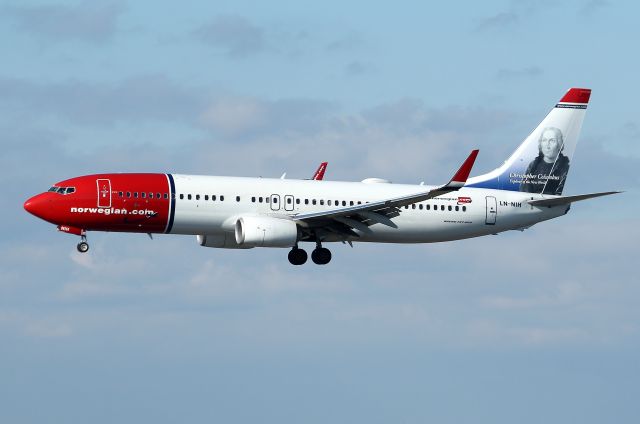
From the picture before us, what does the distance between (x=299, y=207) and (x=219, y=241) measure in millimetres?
5116

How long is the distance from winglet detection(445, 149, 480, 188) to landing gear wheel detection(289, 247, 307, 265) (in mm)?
12011

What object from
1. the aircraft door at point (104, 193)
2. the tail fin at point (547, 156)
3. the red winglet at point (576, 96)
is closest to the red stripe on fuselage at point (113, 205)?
the aircraft door at point (104, 193)

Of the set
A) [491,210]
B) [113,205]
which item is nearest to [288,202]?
Result: [113,205]

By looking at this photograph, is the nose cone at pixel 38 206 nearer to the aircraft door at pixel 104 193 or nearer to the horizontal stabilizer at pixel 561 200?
the aircraft door at pixel 104 193

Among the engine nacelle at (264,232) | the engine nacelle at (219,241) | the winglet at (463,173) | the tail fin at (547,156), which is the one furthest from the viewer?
the tail fin at (547,156)

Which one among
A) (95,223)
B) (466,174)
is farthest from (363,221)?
(95,223)

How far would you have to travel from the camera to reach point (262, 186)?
8050 cm

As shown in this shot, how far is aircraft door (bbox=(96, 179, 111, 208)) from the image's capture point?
7800 centimetres

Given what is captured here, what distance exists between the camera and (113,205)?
256 feet

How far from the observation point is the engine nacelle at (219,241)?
269 feet

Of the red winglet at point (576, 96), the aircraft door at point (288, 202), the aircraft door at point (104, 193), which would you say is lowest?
the aircraft door at point (288, 202)

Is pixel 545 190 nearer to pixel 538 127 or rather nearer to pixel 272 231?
pixel 538 127

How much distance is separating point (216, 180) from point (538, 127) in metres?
21.1

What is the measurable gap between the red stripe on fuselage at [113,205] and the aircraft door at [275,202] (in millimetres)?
5491
